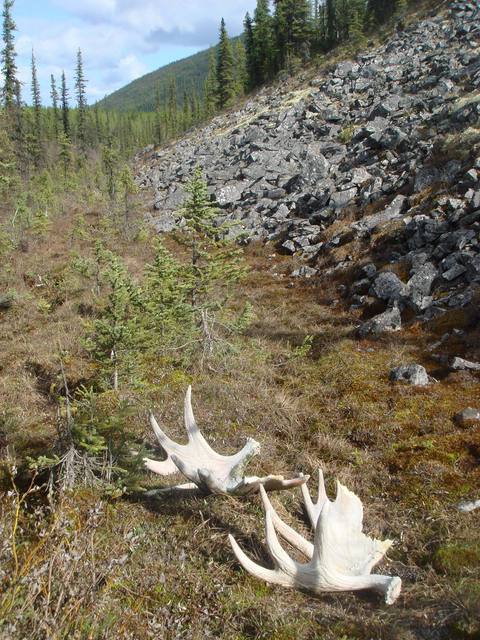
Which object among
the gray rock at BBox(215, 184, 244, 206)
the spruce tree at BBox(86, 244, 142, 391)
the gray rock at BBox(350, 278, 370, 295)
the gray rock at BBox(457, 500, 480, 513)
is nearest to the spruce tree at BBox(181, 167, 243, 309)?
the spruce tree at BBox(86, 244, 142, 391)

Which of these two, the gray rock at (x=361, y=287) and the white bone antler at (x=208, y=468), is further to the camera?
the gray rock at (x=361, y=287)

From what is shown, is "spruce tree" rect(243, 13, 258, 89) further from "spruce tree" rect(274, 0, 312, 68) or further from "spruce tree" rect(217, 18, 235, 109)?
"spruce tree" rect(274, 0, 312, 68)

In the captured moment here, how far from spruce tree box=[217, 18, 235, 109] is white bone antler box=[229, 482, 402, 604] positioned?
64.5 m

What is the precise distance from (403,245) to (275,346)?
6026mm

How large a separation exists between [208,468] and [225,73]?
67173 mm

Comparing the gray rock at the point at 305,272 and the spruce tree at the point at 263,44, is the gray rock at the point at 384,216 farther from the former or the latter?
the spruce tree at the point at 263,44

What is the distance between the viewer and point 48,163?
191 ft

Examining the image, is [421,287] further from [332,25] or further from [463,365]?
[332,25]

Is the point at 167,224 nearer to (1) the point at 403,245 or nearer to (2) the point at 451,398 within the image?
(1) the point at 403,245

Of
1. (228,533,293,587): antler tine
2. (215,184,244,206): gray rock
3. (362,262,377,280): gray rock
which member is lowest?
(228,533,293,587): antler tine

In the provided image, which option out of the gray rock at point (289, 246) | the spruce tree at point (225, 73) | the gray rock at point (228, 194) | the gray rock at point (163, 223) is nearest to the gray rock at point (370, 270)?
the gray rock at point (289, 246)

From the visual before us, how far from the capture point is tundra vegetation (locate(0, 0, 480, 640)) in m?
3.00

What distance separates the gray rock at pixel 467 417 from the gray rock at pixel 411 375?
1070mm

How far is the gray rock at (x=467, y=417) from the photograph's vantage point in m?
6.66
